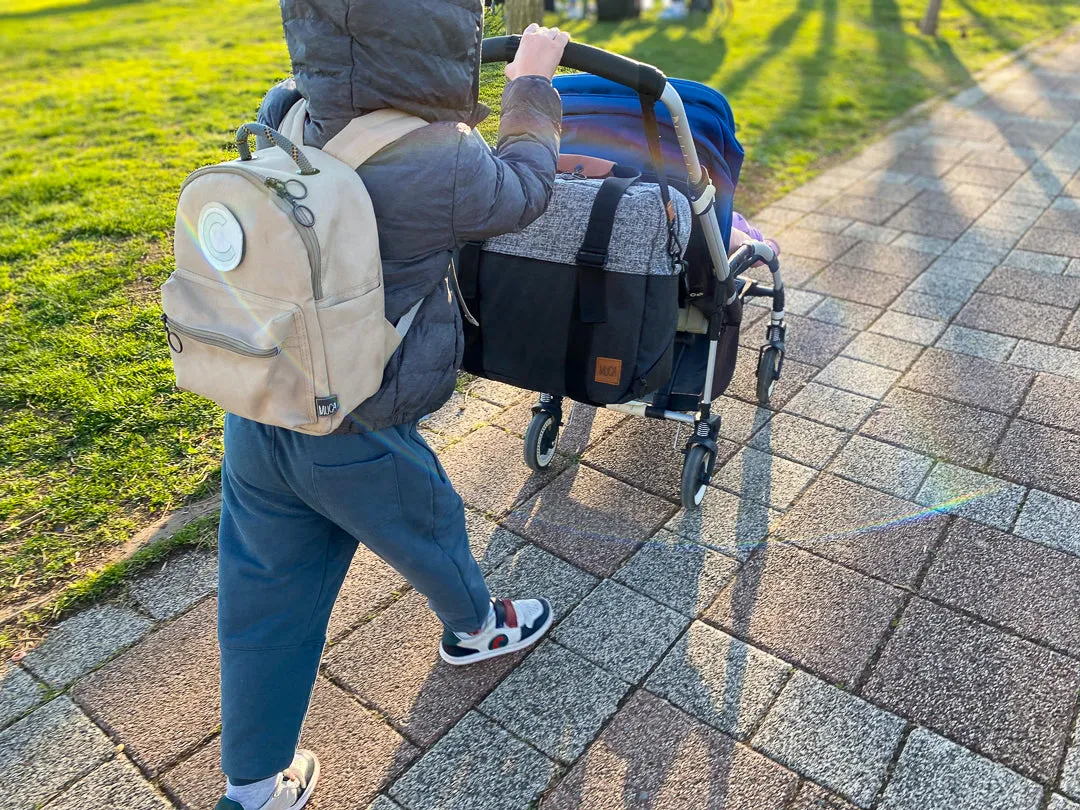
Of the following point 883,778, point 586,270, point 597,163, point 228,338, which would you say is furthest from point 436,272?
point 883,778

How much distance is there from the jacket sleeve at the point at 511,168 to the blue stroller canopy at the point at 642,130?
1.07 m

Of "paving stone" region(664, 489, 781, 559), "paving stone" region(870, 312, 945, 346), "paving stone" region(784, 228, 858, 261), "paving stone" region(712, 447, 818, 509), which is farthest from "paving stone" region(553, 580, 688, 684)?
"paving stone" region(784, 228, 858, 261)

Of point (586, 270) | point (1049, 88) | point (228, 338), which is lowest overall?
point (1049, 88)

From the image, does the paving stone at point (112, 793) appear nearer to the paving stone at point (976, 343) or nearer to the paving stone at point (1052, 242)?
the paving stone at point (976, 343)

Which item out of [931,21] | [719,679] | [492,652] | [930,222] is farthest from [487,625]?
[931,21]

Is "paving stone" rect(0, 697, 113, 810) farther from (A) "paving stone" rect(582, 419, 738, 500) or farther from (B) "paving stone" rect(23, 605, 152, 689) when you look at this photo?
(A) "paving stone" rect(582, 419, 738, 500)

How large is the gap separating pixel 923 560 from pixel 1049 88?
8107 millimetres

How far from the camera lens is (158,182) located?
591 cm

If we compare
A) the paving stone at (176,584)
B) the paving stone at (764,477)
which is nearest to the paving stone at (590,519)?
the paving stone at (764,477)

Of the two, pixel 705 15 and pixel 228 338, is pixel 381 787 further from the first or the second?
pixel 705 15

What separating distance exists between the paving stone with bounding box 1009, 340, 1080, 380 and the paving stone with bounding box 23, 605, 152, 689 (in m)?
3.78

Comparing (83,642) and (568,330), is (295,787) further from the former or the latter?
(568,330)

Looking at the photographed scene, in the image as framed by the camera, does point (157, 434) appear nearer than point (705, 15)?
Yes

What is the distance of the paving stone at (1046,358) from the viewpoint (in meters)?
3.74
